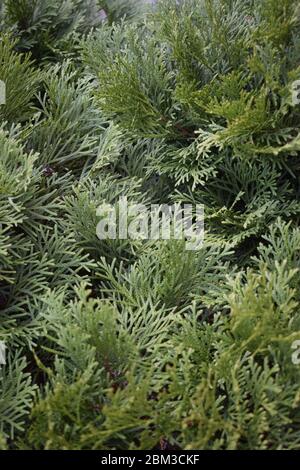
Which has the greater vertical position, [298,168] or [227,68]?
[227,68]

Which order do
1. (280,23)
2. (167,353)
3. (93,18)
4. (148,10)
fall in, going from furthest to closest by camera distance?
1. (93,18)
2. (148,10)
3. (280,23)
4. (167,353)

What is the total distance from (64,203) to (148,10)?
70cm

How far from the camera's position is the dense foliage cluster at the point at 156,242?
96cm

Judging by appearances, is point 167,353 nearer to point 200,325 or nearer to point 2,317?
point 200,325

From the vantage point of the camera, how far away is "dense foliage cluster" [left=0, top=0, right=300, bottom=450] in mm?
959

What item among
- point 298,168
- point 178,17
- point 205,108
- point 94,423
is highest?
point 178,17

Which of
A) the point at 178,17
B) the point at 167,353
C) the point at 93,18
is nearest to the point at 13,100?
the point at 178,17

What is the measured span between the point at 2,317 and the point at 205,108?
0.62 m

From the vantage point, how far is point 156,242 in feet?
4.19

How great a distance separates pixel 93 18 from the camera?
6.01 feet

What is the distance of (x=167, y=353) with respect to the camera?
1.10 metres

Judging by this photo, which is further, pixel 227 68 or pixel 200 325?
pixel 227 68

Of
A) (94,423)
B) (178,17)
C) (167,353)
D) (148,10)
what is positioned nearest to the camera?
(94,423)

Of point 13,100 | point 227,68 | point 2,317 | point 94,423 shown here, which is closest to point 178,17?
point 227,68
